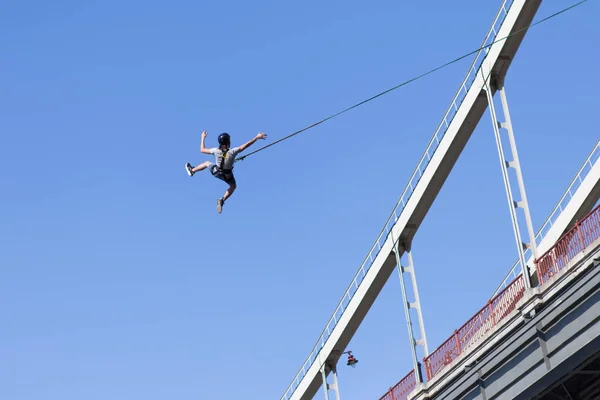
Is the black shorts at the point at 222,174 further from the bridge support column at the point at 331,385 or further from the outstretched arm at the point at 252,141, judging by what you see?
the bridge support column at the point at 331,385

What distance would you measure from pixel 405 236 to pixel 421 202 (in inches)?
50.5

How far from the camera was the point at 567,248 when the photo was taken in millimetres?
22438

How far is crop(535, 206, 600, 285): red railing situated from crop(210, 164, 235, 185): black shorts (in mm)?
6915

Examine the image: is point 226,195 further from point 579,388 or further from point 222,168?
point 579,388

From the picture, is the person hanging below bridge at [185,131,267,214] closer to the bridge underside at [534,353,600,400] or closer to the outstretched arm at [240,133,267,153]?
the outstretched arm at [240,133,267,153]

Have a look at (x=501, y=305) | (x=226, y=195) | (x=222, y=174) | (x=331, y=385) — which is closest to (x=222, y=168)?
(x=222, y=174)

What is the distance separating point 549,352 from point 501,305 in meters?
2.30

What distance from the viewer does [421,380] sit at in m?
26.9

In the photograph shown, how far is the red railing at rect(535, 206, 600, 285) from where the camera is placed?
21859mm

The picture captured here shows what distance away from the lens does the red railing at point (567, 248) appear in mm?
21859

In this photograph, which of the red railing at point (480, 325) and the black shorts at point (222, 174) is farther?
the red railing at point (480, 325)

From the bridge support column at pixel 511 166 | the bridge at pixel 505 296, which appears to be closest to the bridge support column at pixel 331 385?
the bridge at pixel 505 296

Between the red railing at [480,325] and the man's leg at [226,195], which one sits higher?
the man's leg at [226,195]

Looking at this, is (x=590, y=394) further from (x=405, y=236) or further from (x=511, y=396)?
(x=405, y=236)
